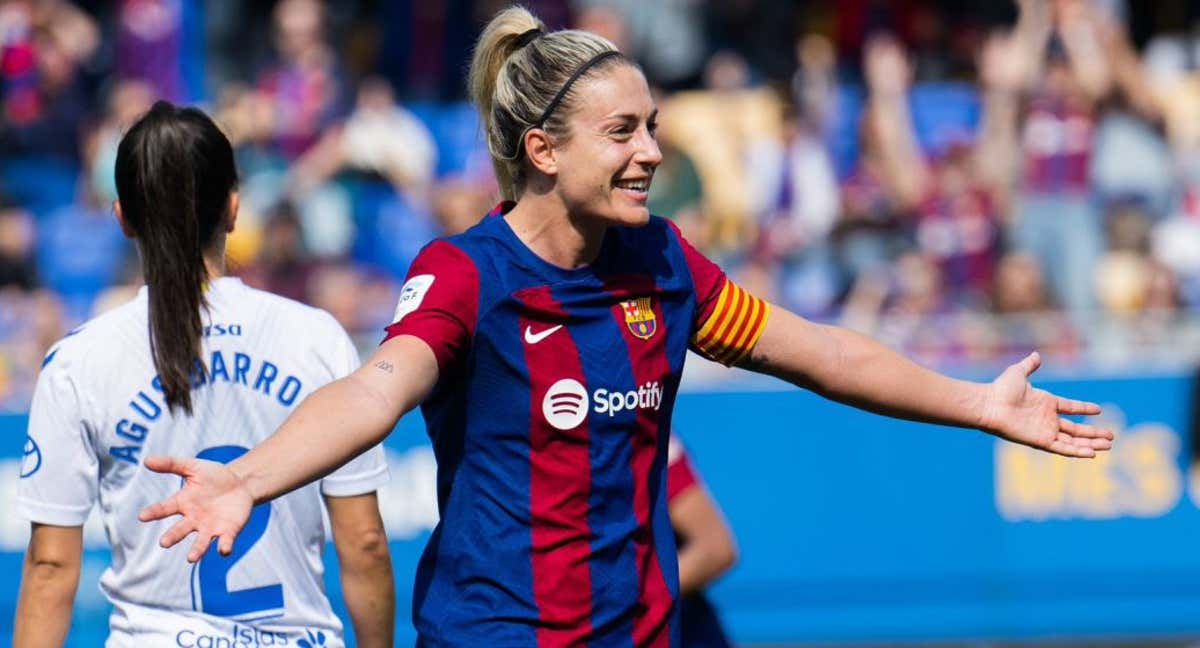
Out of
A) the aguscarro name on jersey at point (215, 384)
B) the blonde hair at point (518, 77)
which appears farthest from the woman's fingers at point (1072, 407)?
the aguscarro name on jersey at point (215, 384)

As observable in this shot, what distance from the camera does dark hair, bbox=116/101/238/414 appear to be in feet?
12.8

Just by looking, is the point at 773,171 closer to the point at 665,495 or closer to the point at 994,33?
the point at 994,33

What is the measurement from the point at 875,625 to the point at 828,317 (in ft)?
6.31

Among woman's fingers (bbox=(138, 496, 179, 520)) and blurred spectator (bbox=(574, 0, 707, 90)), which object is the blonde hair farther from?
blurred spectator (bbox=(574, 0, 707, 90))

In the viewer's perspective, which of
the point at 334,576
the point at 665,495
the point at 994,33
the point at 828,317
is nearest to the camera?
the point at 665,495

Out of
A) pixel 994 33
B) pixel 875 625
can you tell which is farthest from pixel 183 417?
pixel 994 33

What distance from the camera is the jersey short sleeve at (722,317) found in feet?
12.6

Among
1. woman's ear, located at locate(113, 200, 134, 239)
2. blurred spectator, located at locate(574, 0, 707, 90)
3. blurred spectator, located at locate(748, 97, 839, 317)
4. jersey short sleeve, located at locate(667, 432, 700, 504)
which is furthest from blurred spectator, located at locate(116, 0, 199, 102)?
woman's ear, located at locate(113, 200, 134, 239)

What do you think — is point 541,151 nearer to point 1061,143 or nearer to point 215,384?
point 215,384

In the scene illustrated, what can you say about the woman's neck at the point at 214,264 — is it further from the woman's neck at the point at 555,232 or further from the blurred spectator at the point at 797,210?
the blurred spectator at the point at 797,210

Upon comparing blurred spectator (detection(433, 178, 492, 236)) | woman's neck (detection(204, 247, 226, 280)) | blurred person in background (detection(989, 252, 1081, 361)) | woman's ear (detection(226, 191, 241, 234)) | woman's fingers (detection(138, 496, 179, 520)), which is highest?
blurred spectator (detection(433, 178, 492, 236))

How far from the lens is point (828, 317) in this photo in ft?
35.8

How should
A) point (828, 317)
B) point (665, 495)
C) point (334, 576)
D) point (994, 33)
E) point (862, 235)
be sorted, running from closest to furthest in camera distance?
1. point (665, 495)
2. point (334, 576)
3. point (828, 317)
4. point (862, 235)
5. point (994, 33)

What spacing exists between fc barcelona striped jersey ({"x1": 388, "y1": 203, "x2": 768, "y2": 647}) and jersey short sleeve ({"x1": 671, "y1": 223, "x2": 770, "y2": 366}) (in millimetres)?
189
